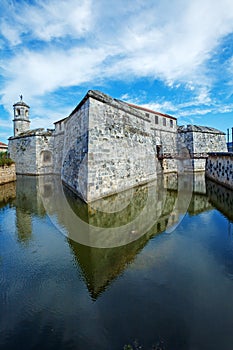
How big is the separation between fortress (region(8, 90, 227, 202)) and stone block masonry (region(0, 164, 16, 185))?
3.66 m

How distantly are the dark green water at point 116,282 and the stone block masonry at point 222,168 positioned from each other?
5387 mm

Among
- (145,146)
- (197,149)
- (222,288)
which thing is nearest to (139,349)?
(222,288)

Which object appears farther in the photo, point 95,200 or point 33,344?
point 95,200

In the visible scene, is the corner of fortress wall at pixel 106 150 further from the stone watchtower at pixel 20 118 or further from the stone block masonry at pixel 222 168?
the stone watchtower at pixel 20 118

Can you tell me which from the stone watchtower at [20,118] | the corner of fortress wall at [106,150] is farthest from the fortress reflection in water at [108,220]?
the stone watchtower at [20,118]

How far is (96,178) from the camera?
816 cm

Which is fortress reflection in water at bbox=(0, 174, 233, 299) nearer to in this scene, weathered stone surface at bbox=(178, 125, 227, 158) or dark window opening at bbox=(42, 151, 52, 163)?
dark window opening at bbox=(42, 151, 52, 163)

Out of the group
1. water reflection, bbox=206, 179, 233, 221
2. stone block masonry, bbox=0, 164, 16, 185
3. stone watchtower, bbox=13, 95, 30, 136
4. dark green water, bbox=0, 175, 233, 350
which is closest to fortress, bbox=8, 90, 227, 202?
stone watchtower, bbox=13, 95, 30, 136

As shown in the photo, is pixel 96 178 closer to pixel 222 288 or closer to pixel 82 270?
pixel 82 270

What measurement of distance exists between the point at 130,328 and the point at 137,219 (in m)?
3.99

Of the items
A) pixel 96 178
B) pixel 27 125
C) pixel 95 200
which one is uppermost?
pixel 27 125

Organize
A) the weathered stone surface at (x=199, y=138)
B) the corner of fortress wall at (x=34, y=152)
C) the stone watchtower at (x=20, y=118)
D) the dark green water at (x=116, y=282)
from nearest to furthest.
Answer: the dark green water at (x=116, y=282) → the corner of fortress wall at (x=34, y=152) → the weathered stone surface at (x=199, y=138) → the stone watchtower at (x=20, y=118)

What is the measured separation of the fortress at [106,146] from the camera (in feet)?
28.2

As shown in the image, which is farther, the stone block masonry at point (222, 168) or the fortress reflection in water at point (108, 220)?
the stone block masonry at point (222, 168)
